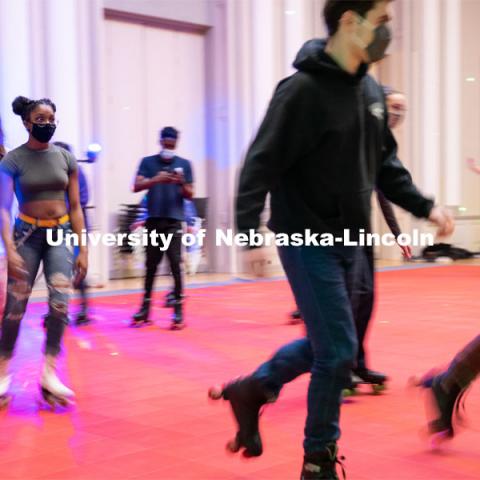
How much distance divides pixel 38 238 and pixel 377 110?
6.52 feet

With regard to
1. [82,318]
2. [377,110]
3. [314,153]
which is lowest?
[82,318]

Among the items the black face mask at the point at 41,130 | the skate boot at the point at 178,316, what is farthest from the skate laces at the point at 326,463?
the skate boot at the point at 178,316

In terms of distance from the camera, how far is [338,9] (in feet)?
8.23

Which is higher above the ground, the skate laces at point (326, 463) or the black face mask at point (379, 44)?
the black face mask at point (379, 44)

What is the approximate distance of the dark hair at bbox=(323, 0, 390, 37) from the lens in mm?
2482

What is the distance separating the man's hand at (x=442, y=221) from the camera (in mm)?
2770

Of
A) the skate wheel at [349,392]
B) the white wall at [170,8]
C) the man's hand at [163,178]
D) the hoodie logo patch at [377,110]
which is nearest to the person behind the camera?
the hoodie logo patch at [377,110]

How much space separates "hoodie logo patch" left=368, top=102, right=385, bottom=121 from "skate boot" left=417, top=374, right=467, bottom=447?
1.15 meters

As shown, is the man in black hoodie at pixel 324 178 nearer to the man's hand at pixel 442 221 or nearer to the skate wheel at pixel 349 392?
the man's hand at pixel 442 221

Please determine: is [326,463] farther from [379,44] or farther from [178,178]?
[178,178]

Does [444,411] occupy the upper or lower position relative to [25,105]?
lower

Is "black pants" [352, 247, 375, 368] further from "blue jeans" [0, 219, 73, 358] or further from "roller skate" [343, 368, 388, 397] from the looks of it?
"blue jeans" [0, 219, 73, 358]

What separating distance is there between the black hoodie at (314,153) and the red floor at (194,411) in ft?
3.15

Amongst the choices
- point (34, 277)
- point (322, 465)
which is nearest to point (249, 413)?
point (322, 465)
